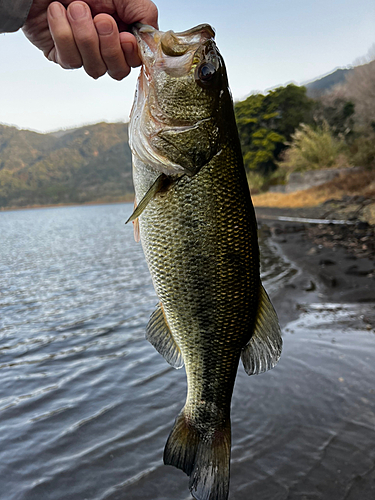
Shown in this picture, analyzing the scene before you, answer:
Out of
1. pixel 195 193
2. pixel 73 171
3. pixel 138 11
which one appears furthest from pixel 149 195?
pixel 73 171

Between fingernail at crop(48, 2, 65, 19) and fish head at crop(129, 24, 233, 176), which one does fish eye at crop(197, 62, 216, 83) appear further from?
fingernail at crop(48, 2, 65, 19)

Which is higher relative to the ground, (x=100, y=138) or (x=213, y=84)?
(x=100, y=138)

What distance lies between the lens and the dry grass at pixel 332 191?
79.8 ft

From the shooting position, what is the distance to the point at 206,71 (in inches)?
76.5

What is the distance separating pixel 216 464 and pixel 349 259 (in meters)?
12.4

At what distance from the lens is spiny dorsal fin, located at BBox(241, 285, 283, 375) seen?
212 centimetres

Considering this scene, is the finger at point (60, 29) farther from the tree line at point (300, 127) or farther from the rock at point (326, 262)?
the tree line at point (300, 127)

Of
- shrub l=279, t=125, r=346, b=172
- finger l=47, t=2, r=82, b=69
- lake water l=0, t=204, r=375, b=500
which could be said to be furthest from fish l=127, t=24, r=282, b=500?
shrub l=279, t=125, r=346, b=172

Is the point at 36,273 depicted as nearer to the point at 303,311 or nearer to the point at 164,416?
the point at 303,311

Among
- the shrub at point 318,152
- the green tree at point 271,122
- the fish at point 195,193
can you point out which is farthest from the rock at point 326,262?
the green tree at point 271,122

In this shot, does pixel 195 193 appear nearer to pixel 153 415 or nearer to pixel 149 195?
pixel 149 195

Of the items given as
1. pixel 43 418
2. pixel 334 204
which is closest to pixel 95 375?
pixel 43 418

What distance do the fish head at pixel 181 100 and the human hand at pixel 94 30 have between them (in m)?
0.14

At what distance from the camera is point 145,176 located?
1.97m
